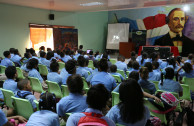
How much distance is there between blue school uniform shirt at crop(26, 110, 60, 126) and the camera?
1638mm

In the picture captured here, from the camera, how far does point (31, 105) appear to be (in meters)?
2.19

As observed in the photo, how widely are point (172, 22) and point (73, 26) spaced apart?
6.54 meters

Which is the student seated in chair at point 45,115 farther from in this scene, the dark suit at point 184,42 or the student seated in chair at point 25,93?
the dark suit at point 184,42

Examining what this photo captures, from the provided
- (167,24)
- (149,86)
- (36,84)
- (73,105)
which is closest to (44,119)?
(73,105)

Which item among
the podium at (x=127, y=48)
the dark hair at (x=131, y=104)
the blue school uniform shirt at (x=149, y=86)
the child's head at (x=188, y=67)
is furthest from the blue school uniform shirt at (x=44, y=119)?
→ the podium at (x=127, y=48)

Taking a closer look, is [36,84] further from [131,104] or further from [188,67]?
[188,67]

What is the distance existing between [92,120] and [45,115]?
0.59 m

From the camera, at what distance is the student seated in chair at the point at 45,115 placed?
5.40 feet

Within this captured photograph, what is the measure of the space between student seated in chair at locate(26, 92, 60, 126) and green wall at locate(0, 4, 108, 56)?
758 cm

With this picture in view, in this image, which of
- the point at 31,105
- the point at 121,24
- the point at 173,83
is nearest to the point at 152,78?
the point at 173,83

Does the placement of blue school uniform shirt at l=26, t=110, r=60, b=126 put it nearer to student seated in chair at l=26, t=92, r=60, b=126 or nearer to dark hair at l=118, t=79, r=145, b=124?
student seated in chair at l=26, t=92, r=60, b=126

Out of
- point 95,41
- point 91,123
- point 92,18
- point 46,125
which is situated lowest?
point 46,125

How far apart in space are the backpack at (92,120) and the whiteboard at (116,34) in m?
11.6

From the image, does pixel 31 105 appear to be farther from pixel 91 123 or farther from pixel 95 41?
pixel 95 41
